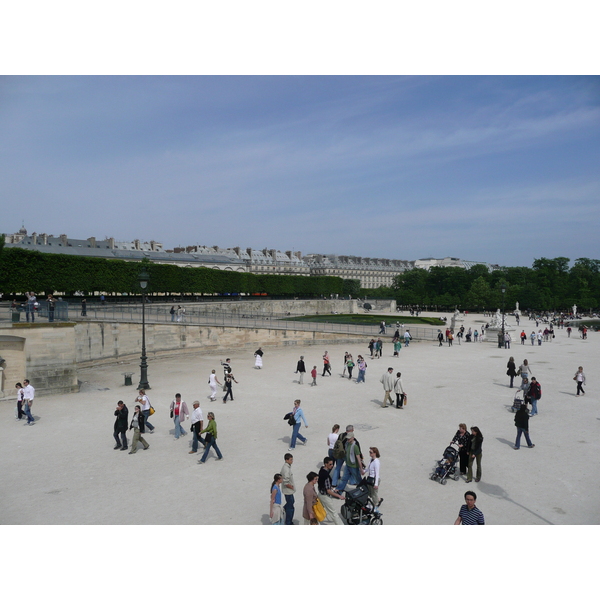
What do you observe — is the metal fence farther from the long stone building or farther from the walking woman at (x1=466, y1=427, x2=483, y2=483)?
the long stone building

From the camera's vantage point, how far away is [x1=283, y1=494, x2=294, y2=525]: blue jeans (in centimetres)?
650

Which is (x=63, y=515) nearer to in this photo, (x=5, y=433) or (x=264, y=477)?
(x=264, y=477)

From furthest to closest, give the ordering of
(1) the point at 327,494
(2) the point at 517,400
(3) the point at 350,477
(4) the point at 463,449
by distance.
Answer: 1. (2) the point at 517,400
2. (4) the point at 463,449
3. (3) the point at 350,477
4. (1) the point at 327,494

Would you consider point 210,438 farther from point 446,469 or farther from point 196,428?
point 446,469

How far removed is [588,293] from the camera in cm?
7069

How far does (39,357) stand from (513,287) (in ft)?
235

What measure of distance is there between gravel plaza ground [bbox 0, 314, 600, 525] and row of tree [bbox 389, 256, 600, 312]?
50917 millimetres

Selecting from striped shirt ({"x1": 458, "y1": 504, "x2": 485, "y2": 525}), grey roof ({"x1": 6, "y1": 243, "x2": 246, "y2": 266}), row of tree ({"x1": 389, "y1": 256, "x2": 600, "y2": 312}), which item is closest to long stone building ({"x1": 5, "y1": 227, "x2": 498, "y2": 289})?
grey roof ({"x1": 6, "y1": 243, "x2": 246, "y2": 266})

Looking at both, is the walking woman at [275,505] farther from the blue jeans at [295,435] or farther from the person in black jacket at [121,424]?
the person in black jacket at [121,424]

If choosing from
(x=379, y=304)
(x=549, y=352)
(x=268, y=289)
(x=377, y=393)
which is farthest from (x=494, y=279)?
(x=377, y=393)

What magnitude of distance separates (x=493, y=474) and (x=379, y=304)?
60925 millimetres

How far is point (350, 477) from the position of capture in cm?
793

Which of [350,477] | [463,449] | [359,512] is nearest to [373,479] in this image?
[359,512]

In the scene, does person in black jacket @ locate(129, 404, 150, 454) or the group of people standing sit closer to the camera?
the group of people standing
